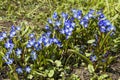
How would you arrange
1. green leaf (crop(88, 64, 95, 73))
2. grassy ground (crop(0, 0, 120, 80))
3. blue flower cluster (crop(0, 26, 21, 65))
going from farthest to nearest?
1. grassy ground (crop(0, 0, 120, 80))
2. green leaf (crop(88, 64, 95, 73))
3. blue flower cluster (crop(0, 26, 21, 65))

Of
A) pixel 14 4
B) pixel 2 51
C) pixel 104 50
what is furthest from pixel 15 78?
pixel 14 4

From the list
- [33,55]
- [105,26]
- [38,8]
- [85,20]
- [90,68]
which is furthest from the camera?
[38,8]

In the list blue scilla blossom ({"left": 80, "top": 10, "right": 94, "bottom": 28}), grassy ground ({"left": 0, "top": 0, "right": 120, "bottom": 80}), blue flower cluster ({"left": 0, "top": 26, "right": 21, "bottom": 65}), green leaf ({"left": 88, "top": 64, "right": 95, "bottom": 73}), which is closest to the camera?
blue flower cluster ({"left": 0, "top": 26, "right": 21, "bottom": 65})

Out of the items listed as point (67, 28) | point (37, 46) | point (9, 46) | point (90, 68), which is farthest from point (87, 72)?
point (9, 46)

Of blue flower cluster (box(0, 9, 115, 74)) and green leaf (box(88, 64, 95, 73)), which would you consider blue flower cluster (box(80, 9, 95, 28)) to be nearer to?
blue flower cluster (box(0, 9, 115, 74))

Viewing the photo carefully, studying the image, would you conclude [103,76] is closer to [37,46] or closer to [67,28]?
[67,28]

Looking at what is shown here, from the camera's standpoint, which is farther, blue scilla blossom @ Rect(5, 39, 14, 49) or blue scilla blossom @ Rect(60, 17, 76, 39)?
blue scilla blossom @ Rect(60, 17, 76, 39)

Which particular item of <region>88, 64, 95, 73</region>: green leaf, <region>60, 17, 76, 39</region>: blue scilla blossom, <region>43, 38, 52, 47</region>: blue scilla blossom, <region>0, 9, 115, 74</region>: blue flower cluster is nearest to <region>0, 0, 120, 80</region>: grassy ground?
<region>0, 9, 115, 74</region>: blue flower cluster

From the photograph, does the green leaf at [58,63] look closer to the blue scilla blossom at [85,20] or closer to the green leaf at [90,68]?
the green leaf at [90,68]

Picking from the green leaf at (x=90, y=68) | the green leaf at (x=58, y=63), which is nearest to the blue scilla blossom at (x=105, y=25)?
the green leaf at (x=90, y=68)

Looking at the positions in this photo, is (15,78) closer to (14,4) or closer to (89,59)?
(89,59)

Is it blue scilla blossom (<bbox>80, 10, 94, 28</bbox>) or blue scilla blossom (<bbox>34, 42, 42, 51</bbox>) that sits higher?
blue scilla blossom (<bbox>80, 10, 94, 28</bbox>)
